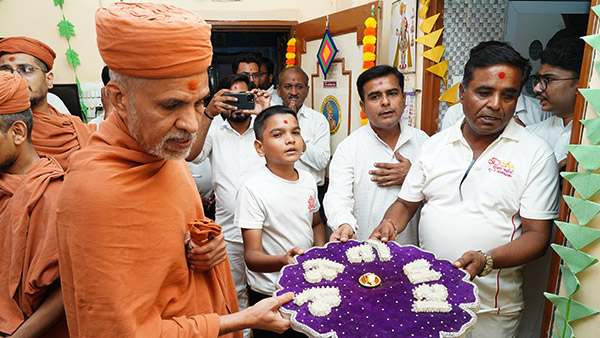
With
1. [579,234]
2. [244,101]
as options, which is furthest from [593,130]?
[244,101]

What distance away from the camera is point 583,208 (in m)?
1.63

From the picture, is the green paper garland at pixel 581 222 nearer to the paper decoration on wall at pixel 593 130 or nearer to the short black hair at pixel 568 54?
the paper decoration on wall at pixel 593 130

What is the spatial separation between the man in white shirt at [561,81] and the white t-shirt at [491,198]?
18.5 inches

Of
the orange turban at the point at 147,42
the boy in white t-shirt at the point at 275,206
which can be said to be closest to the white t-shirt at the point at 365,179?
the boy in white t-shirt at the point at 275,206

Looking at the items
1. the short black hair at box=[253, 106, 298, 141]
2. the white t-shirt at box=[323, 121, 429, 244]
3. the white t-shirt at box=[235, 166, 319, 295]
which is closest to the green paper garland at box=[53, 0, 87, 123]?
the short black hair at box=[253, 106, 298, 141]

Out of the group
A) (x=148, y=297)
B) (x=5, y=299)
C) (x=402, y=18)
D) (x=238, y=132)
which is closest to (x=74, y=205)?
(x=148, y=297)

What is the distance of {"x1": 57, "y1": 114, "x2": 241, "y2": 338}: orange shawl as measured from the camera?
114 cm

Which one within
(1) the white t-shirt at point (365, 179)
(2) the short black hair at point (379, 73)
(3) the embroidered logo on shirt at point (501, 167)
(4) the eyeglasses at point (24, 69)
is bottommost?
(1) the white t-shirt at point (365, 179)

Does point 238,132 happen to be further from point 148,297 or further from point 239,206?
point 148,297

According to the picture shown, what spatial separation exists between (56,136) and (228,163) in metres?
1.20

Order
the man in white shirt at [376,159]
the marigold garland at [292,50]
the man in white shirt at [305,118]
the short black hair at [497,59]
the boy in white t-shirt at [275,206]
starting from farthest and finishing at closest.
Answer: the marigold garland at [292,50], the man in white shirt at [305,118], the man in white shirt at [376,159], the boy in white t-shirt at [275,206], the short black hair at [497,59]

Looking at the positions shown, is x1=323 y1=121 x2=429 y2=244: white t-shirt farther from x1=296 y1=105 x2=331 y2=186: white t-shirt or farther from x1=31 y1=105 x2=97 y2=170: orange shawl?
x1=31 y1=105 x2=97 y2=170: orange shawl

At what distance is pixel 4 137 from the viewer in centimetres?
162

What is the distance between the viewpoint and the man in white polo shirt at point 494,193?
1879 mm
